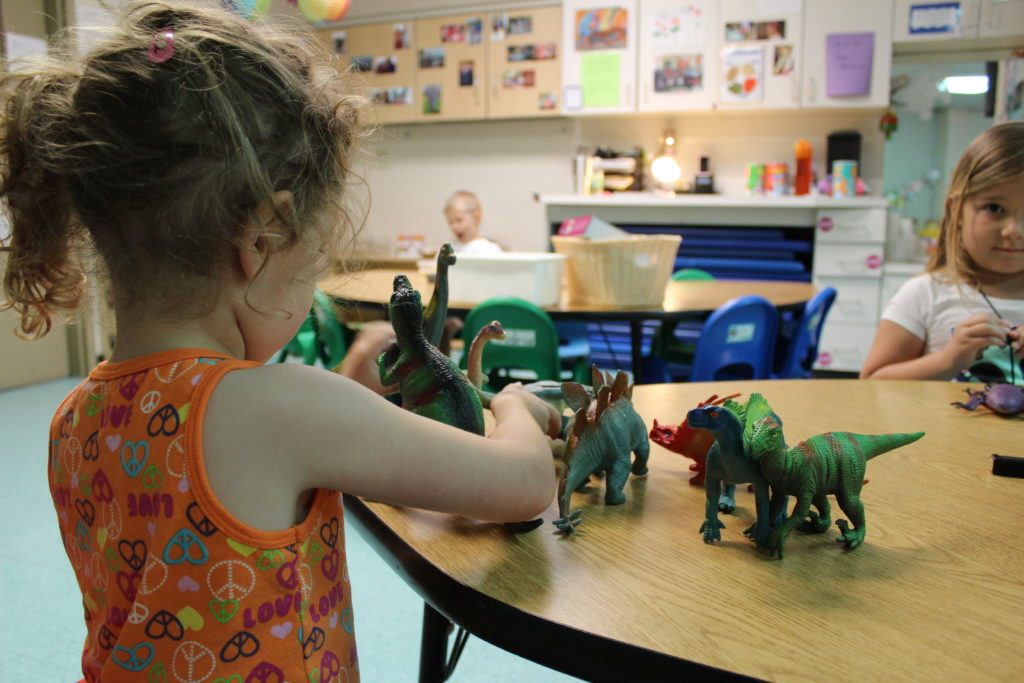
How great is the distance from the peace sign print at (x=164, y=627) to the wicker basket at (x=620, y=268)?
71.8 inches

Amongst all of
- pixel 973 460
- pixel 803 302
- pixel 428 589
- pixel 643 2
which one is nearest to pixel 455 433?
pixel 428 589

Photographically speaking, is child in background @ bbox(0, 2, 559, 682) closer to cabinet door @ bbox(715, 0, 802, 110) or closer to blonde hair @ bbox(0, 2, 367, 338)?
blonde hair @ bbox(0, 2, 367, 338)

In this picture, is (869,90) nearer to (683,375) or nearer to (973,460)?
(683,375)

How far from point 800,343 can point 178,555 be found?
252 cm

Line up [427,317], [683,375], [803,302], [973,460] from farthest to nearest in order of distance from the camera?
[683,375]
[803,302]
[973,460]
[427,317]

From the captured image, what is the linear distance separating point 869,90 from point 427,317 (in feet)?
15.2

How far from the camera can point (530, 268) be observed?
2.31 metres

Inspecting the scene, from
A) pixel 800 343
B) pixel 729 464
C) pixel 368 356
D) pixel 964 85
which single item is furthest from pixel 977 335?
pixel 964 85

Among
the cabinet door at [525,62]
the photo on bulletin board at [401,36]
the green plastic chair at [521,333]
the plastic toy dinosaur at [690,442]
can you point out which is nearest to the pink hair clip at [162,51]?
the plastic toy dinosaur at [690,442]

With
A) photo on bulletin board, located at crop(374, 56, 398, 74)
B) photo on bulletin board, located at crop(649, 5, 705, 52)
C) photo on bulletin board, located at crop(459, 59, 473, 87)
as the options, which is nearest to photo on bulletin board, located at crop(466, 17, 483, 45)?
photo on bulletin board, located at crop(459, 59, 473, 87)

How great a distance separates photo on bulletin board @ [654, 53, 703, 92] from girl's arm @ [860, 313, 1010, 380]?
3.62 m

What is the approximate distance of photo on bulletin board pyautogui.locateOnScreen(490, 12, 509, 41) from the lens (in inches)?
213

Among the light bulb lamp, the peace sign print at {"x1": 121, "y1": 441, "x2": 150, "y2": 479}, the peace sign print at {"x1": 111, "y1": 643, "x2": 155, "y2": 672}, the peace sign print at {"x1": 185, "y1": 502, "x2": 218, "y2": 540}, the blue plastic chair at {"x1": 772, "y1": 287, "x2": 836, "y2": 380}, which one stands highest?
the light bulb lamp

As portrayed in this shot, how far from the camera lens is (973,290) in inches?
63.4
